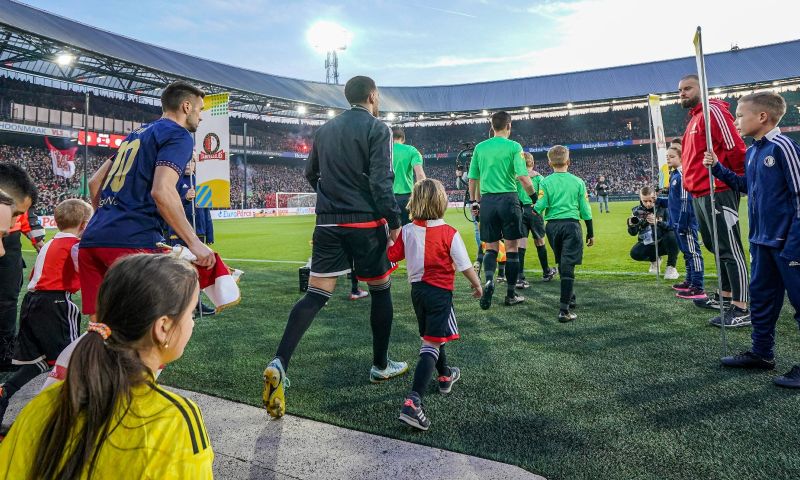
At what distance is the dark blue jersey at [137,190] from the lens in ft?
8.83

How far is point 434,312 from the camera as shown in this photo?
10.8 feet

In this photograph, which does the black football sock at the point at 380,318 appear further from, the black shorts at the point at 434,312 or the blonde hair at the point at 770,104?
the blonde hair at the point at 770,104

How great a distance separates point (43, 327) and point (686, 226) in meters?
7.22

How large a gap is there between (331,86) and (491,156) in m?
54.2

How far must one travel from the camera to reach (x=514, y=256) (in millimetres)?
6043

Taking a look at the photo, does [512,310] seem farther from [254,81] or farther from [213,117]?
[254,81]

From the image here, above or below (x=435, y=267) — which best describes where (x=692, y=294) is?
below

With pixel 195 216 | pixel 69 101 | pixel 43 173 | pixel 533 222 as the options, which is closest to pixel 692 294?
pixel 533 222

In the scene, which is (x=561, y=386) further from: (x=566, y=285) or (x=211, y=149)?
(x=211, y=149)

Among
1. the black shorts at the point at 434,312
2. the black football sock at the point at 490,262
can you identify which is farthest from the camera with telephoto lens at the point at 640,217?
the black shorts at the point at 434,312

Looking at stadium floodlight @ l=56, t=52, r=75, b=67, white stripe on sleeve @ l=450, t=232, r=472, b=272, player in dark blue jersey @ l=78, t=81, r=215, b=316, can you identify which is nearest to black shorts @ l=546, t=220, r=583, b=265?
white stripe on sleeve @ l=450, t=232, r=472, b=272

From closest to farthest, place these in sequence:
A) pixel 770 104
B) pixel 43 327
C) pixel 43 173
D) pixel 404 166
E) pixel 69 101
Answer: pixel 43 327, pixel 770 104, pixel 404 166, pixel 43 173, pixel 69 101

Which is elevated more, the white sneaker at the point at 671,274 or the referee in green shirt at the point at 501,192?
the referee in green shirt at the point at 501,192

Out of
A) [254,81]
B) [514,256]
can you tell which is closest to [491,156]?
[514,256]
